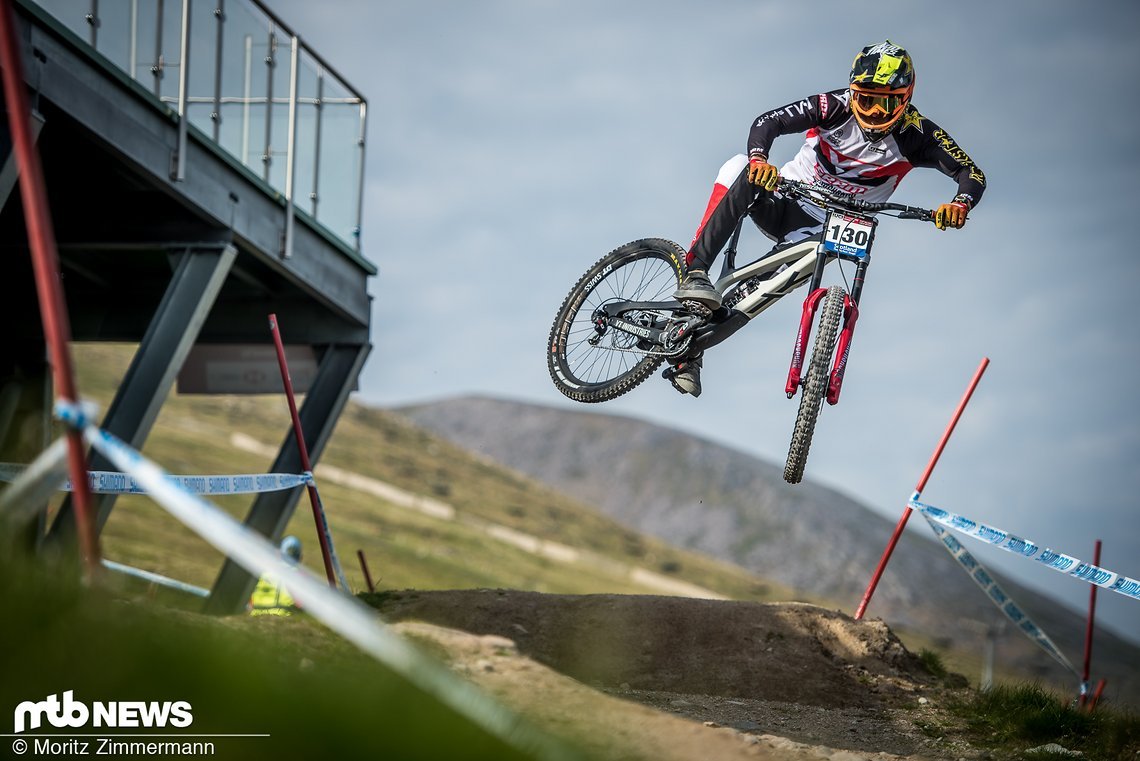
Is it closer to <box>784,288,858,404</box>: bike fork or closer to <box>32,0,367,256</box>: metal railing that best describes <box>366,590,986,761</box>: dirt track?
<box>784,288,858,404</box>: bike fork

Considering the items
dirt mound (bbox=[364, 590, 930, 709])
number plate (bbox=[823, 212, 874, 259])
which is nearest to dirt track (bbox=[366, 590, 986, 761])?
dirt mound (bbox=[364, 590, 930, 709])

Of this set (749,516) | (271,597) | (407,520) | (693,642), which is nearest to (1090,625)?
(693,642)

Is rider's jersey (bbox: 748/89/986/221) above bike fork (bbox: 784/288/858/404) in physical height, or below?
above

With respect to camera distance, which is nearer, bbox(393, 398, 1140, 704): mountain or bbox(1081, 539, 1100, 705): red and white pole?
bbox(1081, 539, 1100, 705): red and white pole

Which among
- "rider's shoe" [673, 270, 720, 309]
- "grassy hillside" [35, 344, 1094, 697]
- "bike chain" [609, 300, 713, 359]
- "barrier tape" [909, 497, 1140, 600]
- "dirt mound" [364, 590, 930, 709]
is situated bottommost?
"grassy hillside" [35, 344, 1094, 697]

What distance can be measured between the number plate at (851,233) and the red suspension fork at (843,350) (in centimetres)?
41

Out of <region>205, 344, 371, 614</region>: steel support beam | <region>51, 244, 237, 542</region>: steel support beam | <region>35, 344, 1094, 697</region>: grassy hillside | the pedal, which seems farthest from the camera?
<region>35, 344, 1094, 697</region>: grassy hillside

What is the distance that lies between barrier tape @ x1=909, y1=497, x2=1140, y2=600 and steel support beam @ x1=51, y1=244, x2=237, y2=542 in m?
7.49

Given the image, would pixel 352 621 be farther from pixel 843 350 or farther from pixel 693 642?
pixel 693 642

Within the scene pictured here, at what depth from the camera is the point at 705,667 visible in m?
9.25

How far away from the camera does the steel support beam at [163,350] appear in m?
12.0

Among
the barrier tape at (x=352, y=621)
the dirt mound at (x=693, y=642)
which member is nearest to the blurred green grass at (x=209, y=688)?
the barrier tape at (x=352, y=621)

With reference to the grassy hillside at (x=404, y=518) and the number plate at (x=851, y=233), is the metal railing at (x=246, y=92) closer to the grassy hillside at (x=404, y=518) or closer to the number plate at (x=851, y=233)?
the number plate at (x=851, y=233)

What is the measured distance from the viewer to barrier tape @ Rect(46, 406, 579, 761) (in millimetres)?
4027
